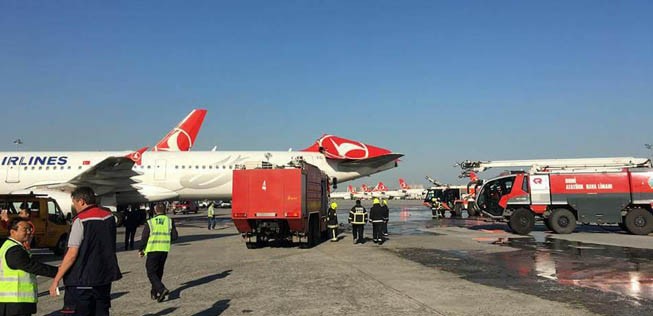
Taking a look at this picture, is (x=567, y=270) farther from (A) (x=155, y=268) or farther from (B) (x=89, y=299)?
(B) (x=89, y=299)

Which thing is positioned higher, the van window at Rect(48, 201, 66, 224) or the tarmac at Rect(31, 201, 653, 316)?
the van window at Rect(48, 201, 66, 224)

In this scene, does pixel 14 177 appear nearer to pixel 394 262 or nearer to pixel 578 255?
pixel 394 262

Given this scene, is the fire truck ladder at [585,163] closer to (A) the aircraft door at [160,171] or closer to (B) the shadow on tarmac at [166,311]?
(B) the shadow on tarmac at [166,311]

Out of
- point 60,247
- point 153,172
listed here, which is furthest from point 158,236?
point 153,172

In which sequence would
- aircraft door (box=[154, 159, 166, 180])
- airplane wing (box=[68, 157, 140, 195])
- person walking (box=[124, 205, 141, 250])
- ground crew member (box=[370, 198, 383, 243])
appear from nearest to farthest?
person walking (box=[124, 205, 141, 250]), ground crew member (box=[370, 198, 383, 243]), airplane wing (box=[68, 157, 140, 195]), aircraft door (box=[154, 159, 166, 180])

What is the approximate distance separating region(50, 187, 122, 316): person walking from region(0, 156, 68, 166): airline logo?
1093 inches

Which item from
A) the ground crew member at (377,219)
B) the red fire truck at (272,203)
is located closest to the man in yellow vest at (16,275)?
the red fire truck at (272,203)

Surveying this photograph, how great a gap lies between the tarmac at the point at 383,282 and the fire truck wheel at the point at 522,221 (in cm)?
446

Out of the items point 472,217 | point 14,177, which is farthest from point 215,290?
point 472,217

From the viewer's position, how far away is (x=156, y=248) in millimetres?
8547

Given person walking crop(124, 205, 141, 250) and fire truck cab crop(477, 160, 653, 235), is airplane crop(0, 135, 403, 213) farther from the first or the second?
person walking crop(124, 205, 141, 250)

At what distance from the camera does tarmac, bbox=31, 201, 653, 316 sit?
7.36m

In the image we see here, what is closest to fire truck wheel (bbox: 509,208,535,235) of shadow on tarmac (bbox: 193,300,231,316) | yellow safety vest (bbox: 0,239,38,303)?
shadow on tarmac (bbox: 193,300,231,316)

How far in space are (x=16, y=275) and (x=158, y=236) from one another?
3.97 metres
